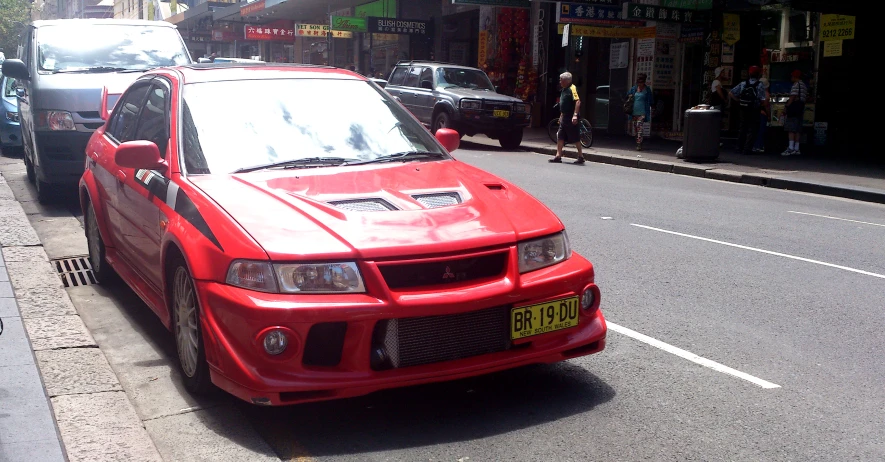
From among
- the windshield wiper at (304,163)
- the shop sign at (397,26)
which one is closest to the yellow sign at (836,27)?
the shop sign at (397,26)

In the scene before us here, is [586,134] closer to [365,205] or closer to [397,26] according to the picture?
[397,26]

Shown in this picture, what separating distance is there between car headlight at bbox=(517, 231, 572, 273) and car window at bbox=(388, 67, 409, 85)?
19706 millimetres

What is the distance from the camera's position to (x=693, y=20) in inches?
858

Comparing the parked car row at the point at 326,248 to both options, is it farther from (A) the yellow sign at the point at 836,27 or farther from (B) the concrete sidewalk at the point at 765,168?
(A) the yellow sign at the point at 836,27

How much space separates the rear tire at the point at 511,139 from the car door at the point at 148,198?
16236 mm

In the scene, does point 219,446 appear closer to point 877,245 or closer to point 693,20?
point 877,245

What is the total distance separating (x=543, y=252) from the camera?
14.4 ft

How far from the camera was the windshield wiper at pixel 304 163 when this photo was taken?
4908 mm

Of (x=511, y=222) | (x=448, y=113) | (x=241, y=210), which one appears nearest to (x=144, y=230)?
(x=241, y=210)

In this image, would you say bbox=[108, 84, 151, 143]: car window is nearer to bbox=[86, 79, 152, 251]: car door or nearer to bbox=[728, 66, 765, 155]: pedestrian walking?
bbox=[86, 79, 152, 251]: car door

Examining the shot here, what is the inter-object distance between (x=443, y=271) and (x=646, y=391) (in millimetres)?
1265

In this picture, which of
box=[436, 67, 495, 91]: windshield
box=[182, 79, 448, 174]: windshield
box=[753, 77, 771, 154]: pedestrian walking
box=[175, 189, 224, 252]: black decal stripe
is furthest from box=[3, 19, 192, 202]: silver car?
box=[753, 77, 771, 154]: pedestrian walking

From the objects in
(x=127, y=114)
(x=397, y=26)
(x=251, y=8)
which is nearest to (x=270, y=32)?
(x=251, y=8)

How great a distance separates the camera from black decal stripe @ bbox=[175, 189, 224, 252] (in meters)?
4.26
